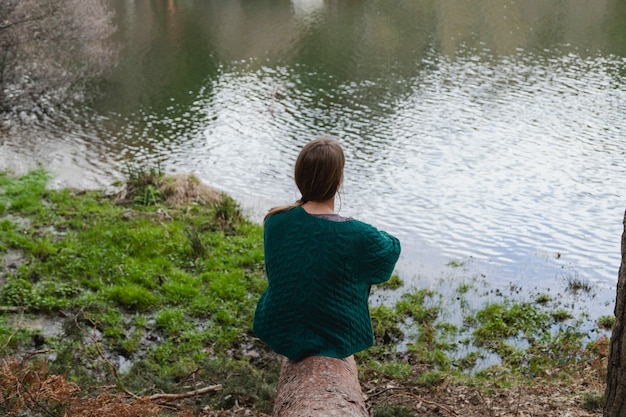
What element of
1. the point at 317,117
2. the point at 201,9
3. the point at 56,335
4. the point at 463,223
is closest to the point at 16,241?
the point at 56,335

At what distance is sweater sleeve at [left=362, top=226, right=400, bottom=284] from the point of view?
3.83 meters

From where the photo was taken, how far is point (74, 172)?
45.3ft

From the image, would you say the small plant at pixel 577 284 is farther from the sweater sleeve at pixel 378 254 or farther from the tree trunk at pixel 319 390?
the tree trunk at pixel 319 390

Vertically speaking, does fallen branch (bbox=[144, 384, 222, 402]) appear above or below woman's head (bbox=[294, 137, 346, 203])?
below

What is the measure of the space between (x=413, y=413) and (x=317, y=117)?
13742 millimetres

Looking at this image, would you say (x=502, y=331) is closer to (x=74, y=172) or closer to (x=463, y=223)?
(x=463, y=223)

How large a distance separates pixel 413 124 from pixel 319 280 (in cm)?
1431

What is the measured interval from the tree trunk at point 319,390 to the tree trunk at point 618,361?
141 centimetres

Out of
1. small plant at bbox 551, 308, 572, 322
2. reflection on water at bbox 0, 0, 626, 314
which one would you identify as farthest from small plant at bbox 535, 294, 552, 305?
reflection on water at bbox 0, 0, 626, 314

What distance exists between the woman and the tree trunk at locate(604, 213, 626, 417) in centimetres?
125

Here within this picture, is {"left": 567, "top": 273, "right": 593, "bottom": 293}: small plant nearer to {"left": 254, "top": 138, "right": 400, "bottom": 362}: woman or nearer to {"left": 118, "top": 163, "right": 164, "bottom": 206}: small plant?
{"left": 254, "top": 138, "right": 400, "bottom": 362}: woman

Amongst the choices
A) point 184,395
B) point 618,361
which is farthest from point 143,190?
point 618,361

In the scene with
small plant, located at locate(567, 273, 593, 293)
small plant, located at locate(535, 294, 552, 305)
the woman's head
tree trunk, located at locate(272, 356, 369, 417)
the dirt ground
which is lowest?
small plant, located at locate(567, 273, 593, 293)

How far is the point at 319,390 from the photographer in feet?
11.7
